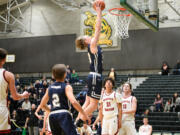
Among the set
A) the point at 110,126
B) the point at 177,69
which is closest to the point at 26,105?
the point at 177,69

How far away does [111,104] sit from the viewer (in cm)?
660

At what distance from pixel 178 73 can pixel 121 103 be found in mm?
12522

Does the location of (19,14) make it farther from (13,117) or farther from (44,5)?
(13,117)

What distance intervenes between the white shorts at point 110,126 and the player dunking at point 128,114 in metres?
0.41

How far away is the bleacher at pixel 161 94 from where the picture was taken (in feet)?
42.8

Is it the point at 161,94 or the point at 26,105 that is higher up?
the point at 161,94

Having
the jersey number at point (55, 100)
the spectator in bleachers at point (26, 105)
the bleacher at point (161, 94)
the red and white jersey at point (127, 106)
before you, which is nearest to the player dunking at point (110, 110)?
the red and white jersey at point (127, 106)

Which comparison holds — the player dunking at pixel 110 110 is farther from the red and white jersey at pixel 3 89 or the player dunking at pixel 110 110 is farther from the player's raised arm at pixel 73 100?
the red and white jersey at pixel 3 89

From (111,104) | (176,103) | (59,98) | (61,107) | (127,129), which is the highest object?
(59,98)

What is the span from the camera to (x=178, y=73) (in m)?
18.2

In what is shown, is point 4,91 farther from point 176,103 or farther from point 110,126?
point 176,103

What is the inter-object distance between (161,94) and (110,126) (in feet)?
33.3

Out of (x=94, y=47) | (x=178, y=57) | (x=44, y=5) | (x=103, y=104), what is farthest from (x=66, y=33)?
(x=94, y=47)

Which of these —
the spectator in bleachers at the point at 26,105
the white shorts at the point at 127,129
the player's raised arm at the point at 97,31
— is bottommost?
the spectator in bleachers at the point at 26,105
